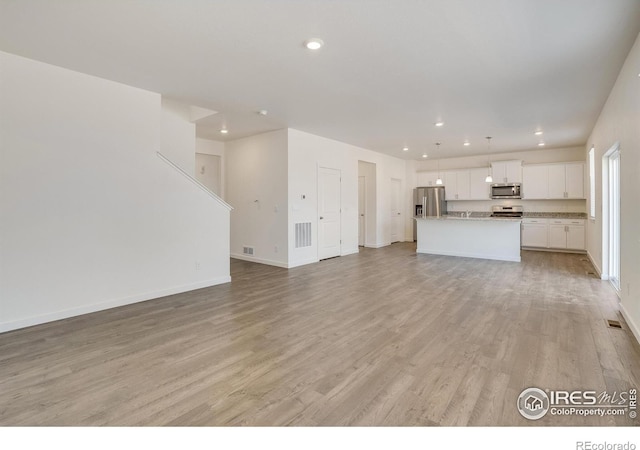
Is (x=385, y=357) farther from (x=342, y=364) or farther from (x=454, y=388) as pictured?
(x=454, y=388)

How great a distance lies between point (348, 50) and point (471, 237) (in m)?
5.82

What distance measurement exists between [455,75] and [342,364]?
3.40 metres

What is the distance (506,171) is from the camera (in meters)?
8.95

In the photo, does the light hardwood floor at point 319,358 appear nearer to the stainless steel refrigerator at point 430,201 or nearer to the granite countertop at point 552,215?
the granite countertop at point 552,215

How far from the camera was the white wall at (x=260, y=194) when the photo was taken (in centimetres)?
643

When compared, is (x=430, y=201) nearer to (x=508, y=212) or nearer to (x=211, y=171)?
(x=508, y=212)

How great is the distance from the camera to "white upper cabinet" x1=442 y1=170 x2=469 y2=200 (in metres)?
9.70

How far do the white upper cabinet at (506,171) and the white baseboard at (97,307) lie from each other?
808cm

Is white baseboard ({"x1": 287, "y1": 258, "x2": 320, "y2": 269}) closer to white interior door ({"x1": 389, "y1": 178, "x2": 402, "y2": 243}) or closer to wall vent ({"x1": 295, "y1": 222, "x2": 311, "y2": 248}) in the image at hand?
wall vent ({"x1": 295, "y1": 222, "x2": 311, "y2": 248})

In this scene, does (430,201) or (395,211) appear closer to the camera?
(430,201)

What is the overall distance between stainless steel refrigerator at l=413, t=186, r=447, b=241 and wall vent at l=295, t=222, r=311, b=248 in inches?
197

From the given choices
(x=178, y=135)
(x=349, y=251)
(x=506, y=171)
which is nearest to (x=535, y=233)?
(x=506, y=171)

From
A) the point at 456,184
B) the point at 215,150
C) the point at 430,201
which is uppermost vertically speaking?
the point at 215,150

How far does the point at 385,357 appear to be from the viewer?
2627mm
